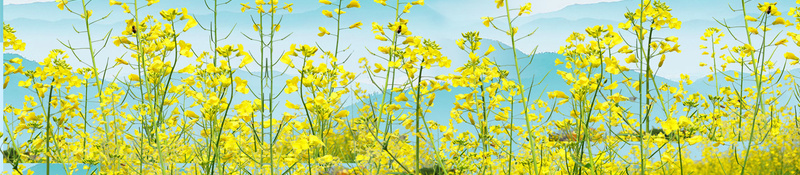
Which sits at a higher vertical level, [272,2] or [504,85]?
[272,2]

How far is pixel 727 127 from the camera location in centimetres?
334

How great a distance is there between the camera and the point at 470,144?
72.8 inches

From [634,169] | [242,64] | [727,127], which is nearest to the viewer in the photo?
[242,64]

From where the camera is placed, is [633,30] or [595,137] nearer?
[633,30]

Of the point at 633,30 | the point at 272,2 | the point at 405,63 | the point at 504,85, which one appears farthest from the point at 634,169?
the point at 272,2

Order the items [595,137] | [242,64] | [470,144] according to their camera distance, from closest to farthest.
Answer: [242,64]
[595,137]
[470,144]

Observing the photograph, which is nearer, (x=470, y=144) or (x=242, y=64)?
(x=242, y=64)

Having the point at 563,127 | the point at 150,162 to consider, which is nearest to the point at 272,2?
the point at 150,162

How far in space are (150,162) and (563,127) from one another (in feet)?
3.88

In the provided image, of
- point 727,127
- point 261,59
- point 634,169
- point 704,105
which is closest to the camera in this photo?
point 261,59

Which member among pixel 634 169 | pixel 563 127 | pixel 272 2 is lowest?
pixel 634 169

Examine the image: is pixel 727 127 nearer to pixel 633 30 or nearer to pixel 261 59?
pixel 633 30

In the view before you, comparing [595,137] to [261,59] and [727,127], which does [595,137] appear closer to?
[261,59]

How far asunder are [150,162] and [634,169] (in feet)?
5.91
